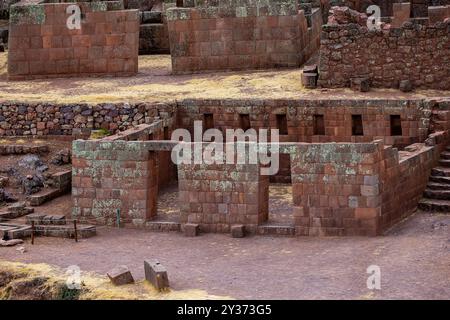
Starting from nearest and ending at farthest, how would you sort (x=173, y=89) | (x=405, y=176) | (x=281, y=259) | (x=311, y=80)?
(x=281, y=259), (x=405, y=176), (x=311, y=80), (x=173, y=89)

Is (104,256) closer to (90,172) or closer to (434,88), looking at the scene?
(90,172)

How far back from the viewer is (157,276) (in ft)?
90.0

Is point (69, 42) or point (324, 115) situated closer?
point (324, 115)

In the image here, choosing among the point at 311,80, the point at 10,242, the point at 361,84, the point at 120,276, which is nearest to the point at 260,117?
the point at 311,80

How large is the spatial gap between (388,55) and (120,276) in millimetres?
11907

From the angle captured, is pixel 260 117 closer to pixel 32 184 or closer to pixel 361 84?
pixel 361 84

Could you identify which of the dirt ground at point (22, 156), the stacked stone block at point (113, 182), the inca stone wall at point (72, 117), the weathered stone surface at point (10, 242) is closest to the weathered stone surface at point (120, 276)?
the weathered stone surface at point (10, 242)

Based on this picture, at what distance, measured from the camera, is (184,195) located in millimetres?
32281

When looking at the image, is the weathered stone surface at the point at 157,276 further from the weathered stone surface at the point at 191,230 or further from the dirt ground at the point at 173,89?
the dirt ground at the point at 173,89

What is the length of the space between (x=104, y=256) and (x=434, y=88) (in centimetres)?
1079

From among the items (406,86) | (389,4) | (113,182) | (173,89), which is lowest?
(113,182)

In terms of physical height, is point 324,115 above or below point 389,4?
below

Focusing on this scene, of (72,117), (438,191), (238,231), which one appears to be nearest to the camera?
(238,231)

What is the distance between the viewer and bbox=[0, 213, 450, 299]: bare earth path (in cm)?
2730
